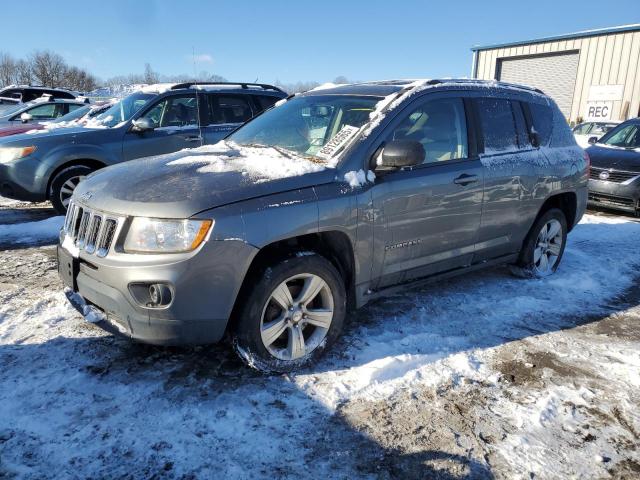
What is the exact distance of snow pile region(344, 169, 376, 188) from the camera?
3.26 meters

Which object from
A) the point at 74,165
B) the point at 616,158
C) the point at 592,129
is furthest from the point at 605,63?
the point at 74,165

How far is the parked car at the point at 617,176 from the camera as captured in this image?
8477 mm

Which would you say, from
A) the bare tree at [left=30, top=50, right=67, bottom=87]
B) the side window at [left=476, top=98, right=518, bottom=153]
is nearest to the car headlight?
the side window at [left=476, top=98, right=518, bottom=153]

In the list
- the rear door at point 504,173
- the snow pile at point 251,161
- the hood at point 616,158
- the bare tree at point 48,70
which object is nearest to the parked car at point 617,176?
the hood at point 616,158

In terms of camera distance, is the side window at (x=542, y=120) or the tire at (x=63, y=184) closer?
the side window at (x=542, y=120)

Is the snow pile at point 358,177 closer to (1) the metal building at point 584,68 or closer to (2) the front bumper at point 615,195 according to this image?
(2) the front bumper at point 615,195

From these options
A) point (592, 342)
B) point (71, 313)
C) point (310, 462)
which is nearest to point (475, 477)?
point (310, 462)

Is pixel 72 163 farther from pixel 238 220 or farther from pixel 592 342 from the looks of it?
pixel 592 342

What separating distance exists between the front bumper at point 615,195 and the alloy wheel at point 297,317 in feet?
24.1

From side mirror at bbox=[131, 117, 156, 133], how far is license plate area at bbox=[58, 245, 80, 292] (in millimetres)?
3901

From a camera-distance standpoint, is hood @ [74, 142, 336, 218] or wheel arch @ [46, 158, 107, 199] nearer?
hood @ [74, 142, 336, 218]

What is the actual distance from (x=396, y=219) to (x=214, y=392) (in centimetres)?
164

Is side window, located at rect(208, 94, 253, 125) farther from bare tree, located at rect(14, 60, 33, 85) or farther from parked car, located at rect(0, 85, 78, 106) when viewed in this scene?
bare tree, located at rect(14, 60, 33, 85)

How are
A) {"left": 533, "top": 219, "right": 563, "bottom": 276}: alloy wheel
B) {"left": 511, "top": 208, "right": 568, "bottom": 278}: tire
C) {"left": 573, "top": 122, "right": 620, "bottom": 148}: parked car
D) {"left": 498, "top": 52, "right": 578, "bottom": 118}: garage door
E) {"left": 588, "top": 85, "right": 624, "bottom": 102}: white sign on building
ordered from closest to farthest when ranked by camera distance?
1. {"left": 511, "top": 208, "right": 568, "bottom": 278}: tire
2. {"left": 533, "top": 219, "right": 563, "bottom": 276}: alloy wheel
3. {"left": 573, "top": 122, "right": 620, "bottom": 148}: parked car
4. {"left": 588, "top": 85, "right": 624, "bottom": 102}: white sign on building
5. {"left": 498, "top": 52, "right": 578, "bottom": 118}: garage door
